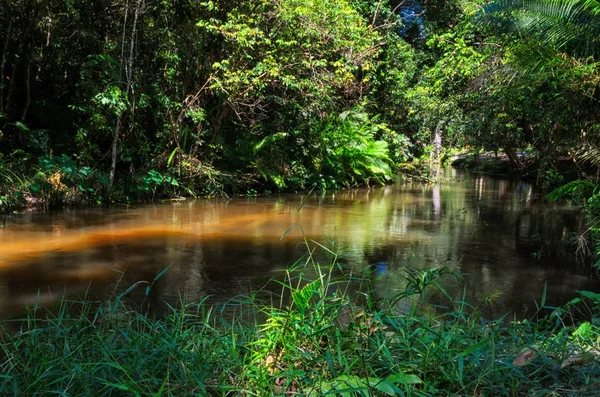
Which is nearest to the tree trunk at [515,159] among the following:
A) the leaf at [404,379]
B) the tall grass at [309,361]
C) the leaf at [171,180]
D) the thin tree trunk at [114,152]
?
the leaf at [171,180]

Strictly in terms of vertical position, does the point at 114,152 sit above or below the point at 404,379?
above

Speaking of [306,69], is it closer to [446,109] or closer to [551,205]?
[446,109]

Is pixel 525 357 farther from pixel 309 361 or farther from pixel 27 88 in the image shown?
pixel 27 88

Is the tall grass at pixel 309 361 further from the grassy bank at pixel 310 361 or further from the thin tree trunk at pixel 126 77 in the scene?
the thin tree trunk at pixel 126 77

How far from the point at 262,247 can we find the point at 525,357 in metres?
4.44

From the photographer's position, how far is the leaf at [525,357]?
81.4 inches

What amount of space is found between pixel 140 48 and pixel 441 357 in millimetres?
10541

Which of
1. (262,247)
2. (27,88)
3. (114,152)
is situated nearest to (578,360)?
(262,247)

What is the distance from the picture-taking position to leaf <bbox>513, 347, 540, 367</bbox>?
2.07 m

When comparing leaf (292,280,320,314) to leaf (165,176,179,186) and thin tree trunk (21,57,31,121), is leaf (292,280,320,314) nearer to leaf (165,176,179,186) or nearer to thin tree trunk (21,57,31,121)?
leaf (165,176,179,186)

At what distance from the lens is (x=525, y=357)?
6.89 feet

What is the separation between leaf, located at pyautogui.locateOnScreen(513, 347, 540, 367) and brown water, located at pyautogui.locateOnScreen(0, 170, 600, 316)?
94cm

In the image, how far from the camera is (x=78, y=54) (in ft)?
37.8

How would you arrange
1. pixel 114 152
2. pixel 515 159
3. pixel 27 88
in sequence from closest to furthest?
1. pixel 114 152
2. pixel 27 88
3. pixel 515 159
